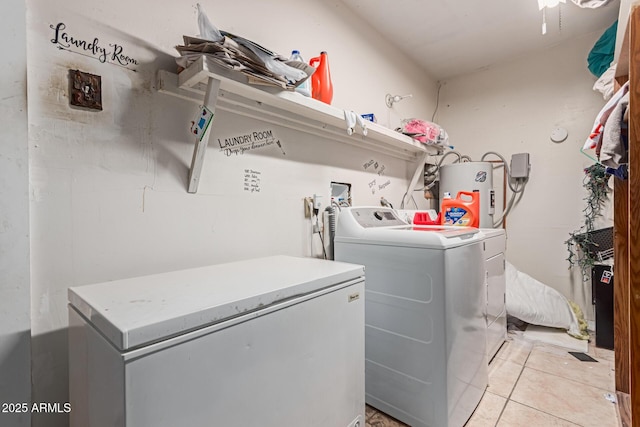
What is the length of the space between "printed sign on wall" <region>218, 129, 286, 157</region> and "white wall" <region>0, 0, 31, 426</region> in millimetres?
663

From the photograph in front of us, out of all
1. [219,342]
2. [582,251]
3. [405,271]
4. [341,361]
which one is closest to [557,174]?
[582,251]

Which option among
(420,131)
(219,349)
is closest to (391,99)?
(420,131)

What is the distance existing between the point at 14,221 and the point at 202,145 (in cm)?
60

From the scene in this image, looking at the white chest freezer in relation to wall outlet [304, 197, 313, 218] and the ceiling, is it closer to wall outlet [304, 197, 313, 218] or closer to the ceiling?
wall outlet [304, 197, 313, 218]

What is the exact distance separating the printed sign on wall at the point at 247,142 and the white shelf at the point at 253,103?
8 cm

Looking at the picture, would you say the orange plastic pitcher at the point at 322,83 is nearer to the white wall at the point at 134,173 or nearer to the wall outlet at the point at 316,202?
the white wall at the point at 134,173

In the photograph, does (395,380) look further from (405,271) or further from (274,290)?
(274,290)

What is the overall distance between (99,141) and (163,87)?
314 mm

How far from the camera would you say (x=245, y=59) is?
43.7 inches

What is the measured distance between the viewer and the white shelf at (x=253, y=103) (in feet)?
3.71

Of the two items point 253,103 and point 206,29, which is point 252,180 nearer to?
point 253,103

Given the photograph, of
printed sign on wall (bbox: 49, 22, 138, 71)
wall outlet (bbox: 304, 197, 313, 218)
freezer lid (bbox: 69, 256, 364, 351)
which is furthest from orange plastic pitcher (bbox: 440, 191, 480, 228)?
printed sign on wall (bbox: 49, 22, 138, 71)

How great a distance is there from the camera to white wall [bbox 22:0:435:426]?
927mm

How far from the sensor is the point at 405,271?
1.45 metres
